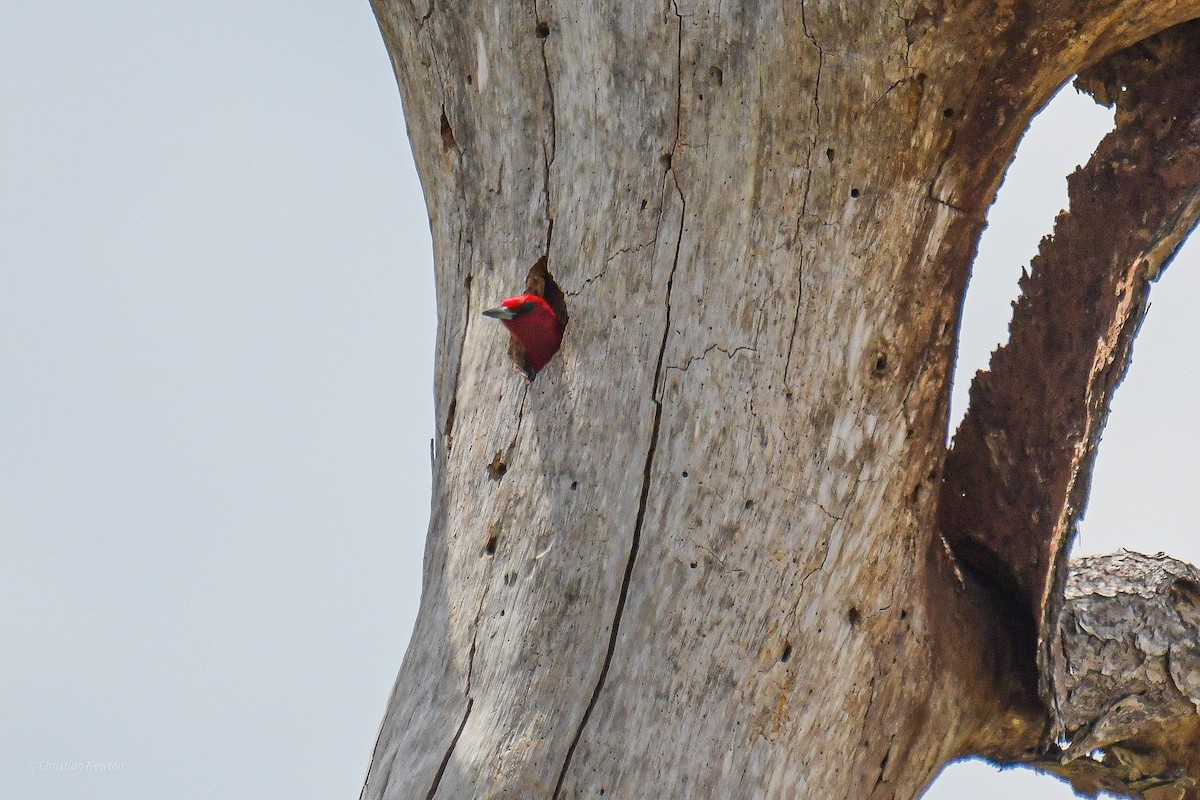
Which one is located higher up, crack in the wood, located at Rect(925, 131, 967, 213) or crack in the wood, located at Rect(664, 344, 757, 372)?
crack in the wood, located at Rect(925, 131, 967, 213)

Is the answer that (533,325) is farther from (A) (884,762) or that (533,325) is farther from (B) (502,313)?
(A) (884,762)

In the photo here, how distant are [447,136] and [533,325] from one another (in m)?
0.62

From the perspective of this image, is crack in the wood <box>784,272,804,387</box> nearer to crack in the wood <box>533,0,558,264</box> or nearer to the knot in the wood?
crack in the wood <box>533,0,558,264</box>

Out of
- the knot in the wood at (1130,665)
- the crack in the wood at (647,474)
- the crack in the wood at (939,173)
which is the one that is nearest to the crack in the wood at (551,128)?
the crack in the wood at (647,474)

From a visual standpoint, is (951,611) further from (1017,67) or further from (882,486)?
(1017,67)

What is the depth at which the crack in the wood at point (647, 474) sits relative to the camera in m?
2.23

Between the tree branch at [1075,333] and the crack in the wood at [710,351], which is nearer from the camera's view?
the crack in the wood at [710,351]

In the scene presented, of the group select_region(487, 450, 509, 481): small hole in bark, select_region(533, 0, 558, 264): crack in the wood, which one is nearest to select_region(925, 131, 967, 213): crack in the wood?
select_region(533, 0, 558, 264): crack in the wood

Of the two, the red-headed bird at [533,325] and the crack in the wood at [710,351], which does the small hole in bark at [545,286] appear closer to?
the red-headed bird at [533,325]

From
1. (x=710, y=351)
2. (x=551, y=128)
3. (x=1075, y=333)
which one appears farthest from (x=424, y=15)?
(x=1075, y=333)

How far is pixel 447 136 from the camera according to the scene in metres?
2.80

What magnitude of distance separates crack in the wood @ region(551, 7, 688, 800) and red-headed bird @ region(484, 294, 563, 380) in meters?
0.25

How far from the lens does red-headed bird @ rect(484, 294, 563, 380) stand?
2484 millimetres

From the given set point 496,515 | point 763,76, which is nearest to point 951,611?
point 496,515
